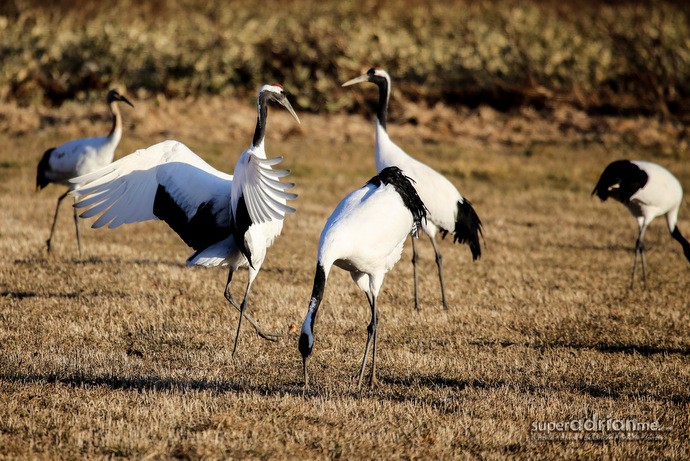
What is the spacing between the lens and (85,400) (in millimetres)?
4434

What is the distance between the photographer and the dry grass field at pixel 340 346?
13.5 ft

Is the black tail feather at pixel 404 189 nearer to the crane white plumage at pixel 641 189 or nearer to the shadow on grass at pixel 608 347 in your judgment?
the shadow on grass at pixel 608 347

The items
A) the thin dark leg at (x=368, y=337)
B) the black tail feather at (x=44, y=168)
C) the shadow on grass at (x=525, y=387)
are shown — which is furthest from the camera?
the black tail feather at (x=44, y=168)

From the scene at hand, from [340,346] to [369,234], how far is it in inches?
43.0

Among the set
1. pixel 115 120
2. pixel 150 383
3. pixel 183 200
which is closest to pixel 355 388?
pixel 150 383

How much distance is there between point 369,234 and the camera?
523cm

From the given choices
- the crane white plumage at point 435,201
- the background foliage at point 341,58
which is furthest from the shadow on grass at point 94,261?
the background foliage at point 341,58

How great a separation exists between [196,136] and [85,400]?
11589 millimetres

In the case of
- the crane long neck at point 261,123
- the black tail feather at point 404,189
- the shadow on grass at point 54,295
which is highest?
the crane long neck at point 261,123

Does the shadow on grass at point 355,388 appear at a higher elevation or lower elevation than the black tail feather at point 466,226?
lower

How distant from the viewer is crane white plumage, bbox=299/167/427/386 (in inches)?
195

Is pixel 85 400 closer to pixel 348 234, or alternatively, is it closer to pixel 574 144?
pixel 348 234

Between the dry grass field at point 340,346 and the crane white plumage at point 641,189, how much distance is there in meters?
0.63

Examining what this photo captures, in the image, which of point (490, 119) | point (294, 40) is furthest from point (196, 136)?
point (490, 119)
